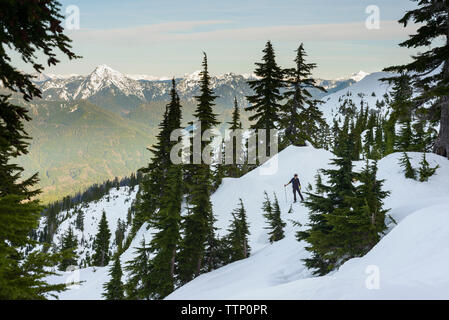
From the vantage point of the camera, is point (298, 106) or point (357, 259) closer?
point (357, 259)

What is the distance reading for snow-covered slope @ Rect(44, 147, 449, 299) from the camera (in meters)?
4.68

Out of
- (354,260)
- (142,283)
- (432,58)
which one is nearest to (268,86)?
(432,58)

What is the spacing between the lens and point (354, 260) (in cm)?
769

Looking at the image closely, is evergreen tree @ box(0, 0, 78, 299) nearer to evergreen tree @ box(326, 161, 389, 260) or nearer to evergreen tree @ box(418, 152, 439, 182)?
evergreen tree @ box(326, 161, 389, 260)

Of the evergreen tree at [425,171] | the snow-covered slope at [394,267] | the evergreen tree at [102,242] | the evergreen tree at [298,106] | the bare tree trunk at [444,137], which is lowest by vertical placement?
the evergreen tree at [102,242]

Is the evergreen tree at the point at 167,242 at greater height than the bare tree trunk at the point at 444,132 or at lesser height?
lesser

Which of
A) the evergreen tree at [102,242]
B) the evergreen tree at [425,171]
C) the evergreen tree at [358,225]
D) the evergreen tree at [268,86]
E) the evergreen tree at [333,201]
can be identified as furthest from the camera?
the evergreen tree at [102,242]

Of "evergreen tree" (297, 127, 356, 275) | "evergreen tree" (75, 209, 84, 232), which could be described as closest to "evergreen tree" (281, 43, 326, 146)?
"evergreen tree" (297, 127, 356, 275)

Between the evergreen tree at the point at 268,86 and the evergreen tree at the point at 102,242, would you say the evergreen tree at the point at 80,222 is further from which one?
the evergreen tree at the point at 268,86

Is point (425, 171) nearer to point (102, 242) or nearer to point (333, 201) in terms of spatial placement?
point (333, 201)

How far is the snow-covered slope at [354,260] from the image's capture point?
184 inches

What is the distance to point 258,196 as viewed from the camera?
23.9 metres

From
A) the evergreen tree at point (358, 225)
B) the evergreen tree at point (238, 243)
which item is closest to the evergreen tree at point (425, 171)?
the evergreen tree at point (358, 225)
